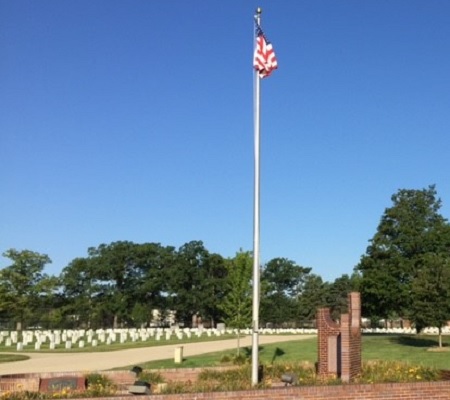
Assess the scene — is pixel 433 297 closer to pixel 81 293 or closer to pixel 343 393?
pixel 343 393

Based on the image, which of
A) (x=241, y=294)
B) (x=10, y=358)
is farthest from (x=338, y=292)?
(x=10, y=358)

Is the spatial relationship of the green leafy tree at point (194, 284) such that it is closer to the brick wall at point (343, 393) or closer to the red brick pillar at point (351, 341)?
the red brick pillar at point (351, 341)

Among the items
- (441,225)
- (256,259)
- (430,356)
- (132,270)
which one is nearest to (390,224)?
(441,225)

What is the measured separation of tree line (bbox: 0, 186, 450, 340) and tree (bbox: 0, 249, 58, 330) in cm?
10

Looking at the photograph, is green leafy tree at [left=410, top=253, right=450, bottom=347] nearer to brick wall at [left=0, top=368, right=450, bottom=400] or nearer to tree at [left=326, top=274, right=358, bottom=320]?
brick wall at [left=0, top=368, right=450, bottom=400]

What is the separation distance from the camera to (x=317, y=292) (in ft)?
337

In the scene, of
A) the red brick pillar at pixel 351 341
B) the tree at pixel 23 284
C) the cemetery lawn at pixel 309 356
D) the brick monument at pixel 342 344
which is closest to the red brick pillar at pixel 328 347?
the brick monument at pixel 342 344

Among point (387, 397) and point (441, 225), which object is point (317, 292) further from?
point (387, 397)

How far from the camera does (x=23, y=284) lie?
66.4 m

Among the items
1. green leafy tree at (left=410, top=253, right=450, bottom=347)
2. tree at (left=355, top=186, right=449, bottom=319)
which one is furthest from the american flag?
tree at (left=355, top=186, right=449, bottom=319)

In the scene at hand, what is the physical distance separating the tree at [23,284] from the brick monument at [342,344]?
2017 inches

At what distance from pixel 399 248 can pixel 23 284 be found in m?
38.5

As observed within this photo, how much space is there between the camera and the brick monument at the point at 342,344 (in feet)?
53.3

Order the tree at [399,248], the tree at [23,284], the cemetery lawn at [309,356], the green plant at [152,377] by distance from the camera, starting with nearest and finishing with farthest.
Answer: the green plant at [152,377], the cemetery lawn at [309,356], the tree at [399,248], the tree at [23,284]
